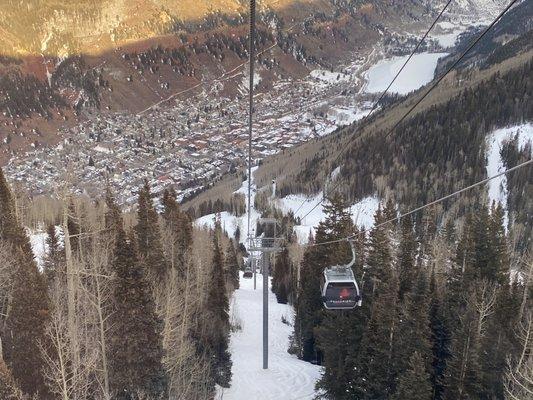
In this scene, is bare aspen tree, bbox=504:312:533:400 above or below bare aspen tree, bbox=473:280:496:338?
below

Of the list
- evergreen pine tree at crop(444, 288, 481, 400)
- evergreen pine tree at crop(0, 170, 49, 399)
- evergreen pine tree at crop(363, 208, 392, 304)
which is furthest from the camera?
evergreen pine tree at crop(363, 208, 392, 304)

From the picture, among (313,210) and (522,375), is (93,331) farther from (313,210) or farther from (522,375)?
(313,210)

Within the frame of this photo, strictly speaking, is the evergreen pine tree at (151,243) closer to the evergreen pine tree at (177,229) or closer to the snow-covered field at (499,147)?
the evergreen pine tree at (177,229)

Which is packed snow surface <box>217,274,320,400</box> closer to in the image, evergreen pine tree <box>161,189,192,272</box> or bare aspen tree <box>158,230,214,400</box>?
bare aspen tree <box>158,230,214,400</box>

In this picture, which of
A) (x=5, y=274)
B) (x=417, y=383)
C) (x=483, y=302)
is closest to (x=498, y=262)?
(x=483, y=302)

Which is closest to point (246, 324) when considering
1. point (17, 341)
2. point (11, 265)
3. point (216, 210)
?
point (11, 265)

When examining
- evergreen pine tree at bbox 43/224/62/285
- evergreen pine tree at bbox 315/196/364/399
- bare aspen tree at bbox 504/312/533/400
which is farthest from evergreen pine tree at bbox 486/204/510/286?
evergreen pine tree at bbox 43/224/62/285

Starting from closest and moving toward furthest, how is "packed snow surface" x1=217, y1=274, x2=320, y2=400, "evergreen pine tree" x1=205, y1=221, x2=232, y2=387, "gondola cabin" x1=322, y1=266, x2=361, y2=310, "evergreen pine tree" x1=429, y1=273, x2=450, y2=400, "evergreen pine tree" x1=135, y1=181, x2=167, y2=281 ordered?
"gondola cabin" x1=322, y1=266, x2=361, y2=310
"evergreen pine tree" x1=429, y1=273, x2=450, y2=400
"packed snow surface" x1=217, y1=274, x2=320, y2=400
"evergreen pine tree" x1=205, y1=221, x2=232, y2=387
"evergreen pine tree" x1=135, y1=181, x2=167, y2=281

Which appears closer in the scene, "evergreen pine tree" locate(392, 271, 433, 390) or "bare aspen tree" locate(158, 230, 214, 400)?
"evergreen pine tree" locate(392, 271, 433, 390)
